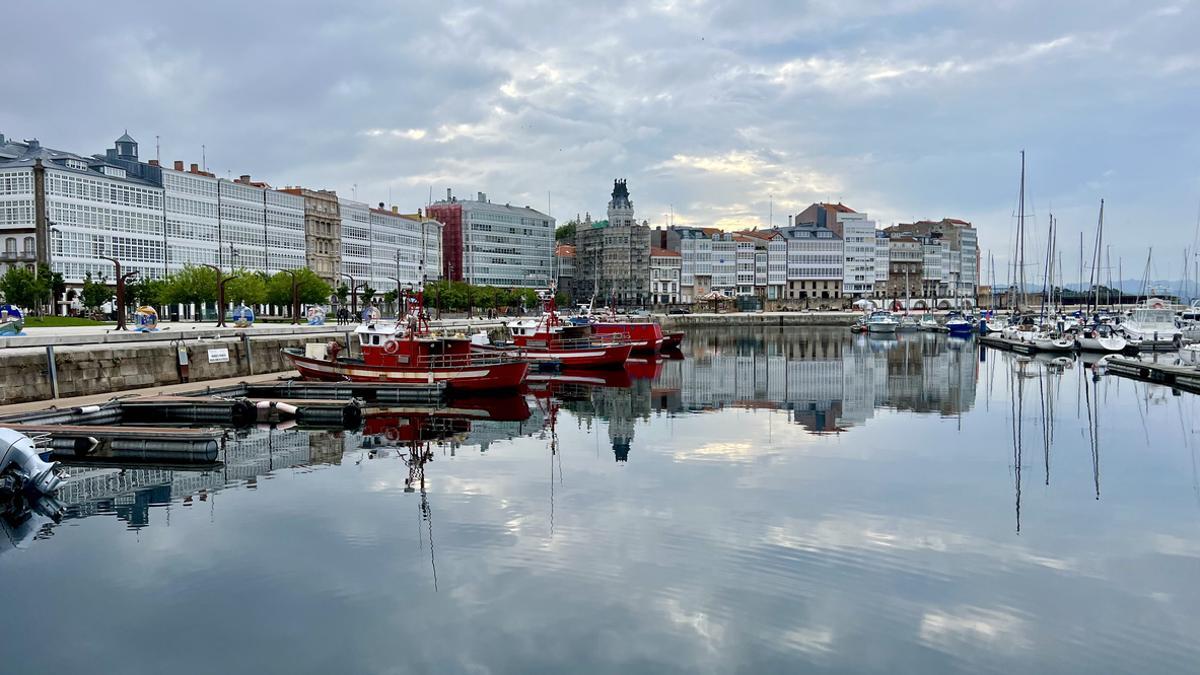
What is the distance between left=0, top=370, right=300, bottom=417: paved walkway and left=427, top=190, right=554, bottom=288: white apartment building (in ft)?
364

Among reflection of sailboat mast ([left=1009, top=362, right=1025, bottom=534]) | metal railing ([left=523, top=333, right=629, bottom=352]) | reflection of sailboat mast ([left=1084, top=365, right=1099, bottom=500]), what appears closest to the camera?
reflection of sailboat mast ([left=1009, top=362, right=1025, bottom=534])

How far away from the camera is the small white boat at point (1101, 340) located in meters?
65.0

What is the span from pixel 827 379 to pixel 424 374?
22709 millimetres

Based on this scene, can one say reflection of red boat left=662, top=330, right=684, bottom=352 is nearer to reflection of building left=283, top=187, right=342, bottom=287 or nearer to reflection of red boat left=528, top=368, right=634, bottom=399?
reflection of red boat left=528, top=368, right=634, bottom=399

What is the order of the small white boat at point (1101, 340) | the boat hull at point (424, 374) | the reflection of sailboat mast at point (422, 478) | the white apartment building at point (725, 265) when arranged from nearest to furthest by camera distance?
the reflection of sailboat mast at point (422, 478) < the boat hull at point (424, 374) < the small white boat at point (1101, 340) < the white apartment building at point (725, 265)

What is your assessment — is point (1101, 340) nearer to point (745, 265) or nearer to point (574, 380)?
point (574, 380)

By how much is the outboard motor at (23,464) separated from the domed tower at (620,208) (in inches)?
6062

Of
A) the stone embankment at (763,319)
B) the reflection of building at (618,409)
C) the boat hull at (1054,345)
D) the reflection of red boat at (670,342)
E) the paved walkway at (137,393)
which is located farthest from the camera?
the stone embankment at (763,319)

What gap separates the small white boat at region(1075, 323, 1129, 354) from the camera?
65000mm

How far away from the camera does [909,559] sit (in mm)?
16406

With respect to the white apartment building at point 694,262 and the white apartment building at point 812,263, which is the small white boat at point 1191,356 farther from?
the white apartment building at point 812,263

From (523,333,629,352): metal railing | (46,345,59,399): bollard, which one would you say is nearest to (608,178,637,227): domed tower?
(523,333,629,352): metal railing

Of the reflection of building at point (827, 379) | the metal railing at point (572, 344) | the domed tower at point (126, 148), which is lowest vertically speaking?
the reflection of building at point (827, 379)

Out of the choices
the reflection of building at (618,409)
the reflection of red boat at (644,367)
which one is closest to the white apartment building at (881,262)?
the reflection of red boat at (644,367)
